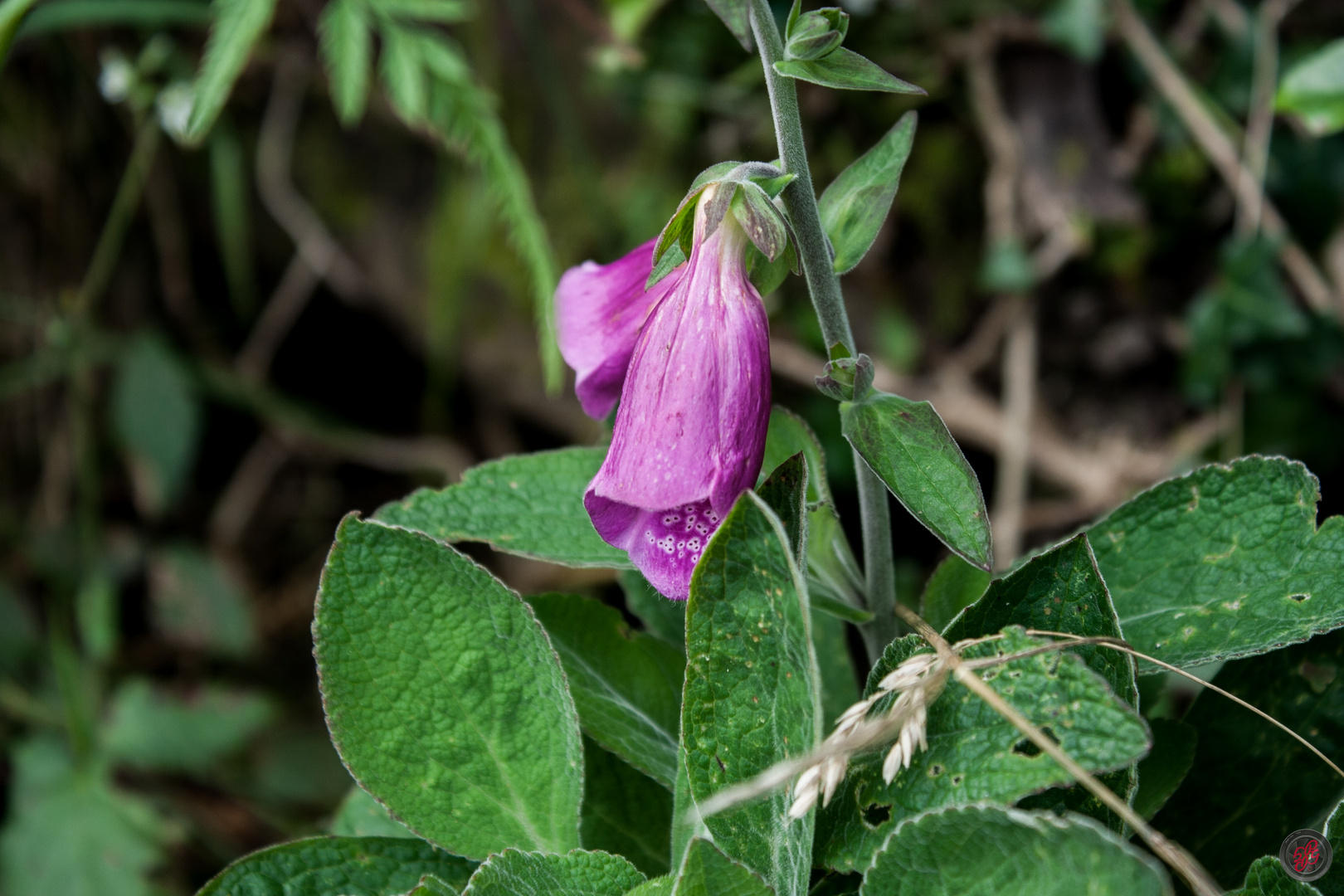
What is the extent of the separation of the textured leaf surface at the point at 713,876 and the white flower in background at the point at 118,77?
5.37 feet

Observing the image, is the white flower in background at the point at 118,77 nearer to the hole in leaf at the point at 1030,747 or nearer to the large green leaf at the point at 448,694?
the large green leaf at the point at 448,694

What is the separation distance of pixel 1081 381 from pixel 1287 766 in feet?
3.53

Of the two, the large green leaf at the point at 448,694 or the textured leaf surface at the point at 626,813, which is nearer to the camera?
the large green leaf at the point at 448,694

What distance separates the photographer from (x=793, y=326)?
173 cm

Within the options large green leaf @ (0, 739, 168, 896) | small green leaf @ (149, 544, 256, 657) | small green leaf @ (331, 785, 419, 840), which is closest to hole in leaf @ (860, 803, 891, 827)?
small green leaf @ (331, 785, 419, 840)

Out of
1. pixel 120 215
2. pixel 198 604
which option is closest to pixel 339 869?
pixel 198 604

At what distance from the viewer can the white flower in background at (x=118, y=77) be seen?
1.64 m

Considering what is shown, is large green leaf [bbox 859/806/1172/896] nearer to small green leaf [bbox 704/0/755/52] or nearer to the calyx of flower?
the calyx of flower

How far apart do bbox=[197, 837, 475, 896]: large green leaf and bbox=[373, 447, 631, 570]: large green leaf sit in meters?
0.21

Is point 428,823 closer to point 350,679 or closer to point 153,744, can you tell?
point 350,679

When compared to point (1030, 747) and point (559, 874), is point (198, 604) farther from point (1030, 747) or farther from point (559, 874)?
point (1030, 747)

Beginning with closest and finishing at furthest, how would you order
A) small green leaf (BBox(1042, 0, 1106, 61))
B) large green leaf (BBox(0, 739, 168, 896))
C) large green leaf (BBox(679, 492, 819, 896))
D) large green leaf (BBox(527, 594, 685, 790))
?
large green leaf (BBox(679, 492, 819, 896)), large green leaf (BBox(527, 594, 685, 790)), large green leaf (BBox(0, 739, 168, 896)), small green leaf (BBox(1042, 0, 1106, 61))

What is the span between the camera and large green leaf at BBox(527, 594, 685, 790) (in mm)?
733

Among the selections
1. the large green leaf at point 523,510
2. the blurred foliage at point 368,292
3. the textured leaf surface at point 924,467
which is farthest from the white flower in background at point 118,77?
the textured leaf surface at point 924,467
